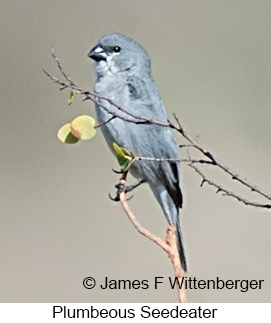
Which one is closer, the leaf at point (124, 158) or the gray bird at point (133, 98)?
the leaf at point (124, 158)

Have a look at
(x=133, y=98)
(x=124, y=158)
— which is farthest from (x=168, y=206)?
(x=124, y=158)

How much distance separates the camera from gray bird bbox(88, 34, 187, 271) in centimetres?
182

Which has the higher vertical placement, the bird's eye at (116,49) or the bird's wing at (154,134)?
the bird's eye at (116,49)

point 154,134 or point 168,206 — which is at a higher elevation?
point 154,134

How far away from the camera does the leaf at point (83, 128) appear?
0.96m

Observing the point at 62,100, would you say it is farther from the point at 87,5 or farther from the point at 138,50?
the point at 138,50

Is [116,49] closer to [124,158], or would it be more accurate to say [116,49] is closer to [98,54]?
[98,54]

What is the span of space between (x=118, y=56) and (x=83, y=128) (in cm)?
90

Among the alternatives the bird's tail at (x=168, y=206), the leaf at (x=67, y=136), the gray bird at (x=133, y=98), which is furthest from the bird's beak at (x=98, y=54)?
the leaf at (x=67, y=136)

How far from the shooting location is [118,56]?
1.84 meters

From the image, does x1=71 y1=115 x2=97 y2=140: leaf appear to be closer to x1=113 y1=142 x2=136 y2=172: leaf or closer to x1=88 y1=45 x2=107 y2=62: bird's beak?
x1=113 y1=142 x2=136 y2=172: leaf

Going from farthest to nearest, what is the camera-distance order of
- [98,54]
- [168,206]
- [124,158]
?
1. [168,206]
2. [98,54]
3. [124,158]

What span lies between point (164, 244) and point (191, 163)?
0.14m

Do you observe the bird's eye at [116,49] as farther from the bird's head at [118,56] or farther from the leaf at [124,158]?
the leaf at [124,158]
